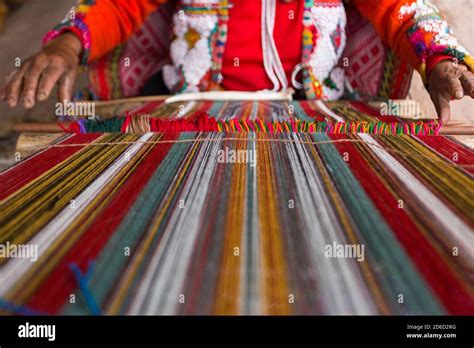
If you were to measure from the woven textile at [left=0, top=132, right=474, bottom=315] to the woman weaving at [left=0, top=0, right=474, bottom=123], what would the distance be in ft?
1.72

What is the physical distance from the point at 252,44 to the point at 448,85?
0.62m

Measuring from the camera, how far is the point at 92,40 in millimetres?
1235

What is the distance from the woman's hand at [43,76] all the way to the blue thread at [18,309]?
516 mm

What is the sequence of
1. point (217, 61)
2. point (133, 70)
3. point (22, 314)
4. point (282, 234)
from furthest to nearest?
point (133, 70) → point (217, 61) → point (282, 234) → point (22, 314)

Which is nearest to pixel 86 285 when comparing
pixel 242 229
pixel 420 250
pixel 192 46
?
pixel 242 229

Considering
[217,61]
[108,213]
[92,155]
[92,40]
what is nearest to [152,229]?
[108,213]

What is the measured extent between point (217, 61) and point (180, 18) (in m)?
0.17

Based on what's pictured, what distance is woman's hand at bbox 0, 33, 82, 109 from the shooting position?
2.97 ft

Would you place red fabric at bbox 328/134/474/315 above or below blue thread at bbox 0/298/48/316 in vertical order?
above

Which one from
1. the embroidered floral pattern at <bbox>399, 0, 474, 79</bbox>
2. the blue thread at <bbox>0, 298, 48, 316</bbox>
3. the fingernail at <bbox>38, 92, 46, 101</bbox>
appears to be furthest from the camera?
the embroidered floral pattern at <bbox>399, 0, 474, 79</bbox>

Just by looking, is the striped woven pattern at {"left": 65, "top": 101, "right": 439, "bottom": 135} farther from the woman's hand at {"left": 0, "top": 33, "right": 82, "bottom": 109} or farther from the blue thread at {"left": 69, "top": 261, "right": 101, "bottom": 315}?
the blue thread at {"left": 69, "top": 261, "right": 101, "bottom": 315}

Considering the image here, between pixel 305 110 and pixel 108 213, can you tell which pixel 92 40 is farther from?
pixel 108 213

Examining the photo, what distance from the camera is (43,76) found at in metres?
0.95

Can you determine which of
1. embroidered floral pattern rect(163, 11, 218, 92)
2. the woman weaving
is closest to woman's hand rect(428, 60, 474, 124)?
the woman weaving
